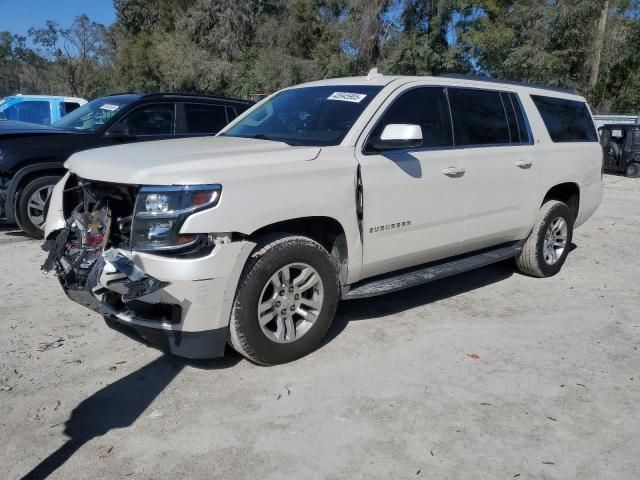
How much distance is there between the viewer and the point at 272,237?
3.71 m

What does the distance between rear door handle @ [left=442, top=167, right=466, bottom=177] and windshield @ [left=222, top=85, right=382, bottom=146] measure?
0.83 metres

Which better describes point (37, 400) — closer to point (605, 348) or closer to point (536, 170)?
point (605, 348)

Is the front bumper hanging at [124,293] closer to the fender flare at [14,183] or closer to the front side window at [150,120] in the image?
the fender flare at [14,183]

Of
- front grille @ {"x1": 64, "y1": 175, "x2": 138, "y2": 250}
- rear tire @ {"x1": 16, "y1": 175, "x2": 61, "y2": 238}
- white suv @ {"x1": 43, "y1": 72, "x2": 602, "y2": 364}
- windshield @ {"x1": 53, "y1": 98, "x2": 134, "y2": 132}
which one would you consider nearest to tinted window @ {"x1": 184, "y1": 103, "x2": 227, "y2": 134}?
windshield @ {"x1": 53, "y1": 98, "x2": 134, "y2": 132}

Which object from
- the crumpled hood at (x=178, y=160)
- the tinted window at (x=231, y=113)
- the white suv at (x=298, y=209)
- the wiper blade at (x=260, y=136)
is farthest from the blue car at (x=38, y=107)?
the crumpled hood at (x=178, y=160)

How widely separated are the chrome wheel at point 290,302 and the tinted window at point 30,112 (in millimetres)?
11448

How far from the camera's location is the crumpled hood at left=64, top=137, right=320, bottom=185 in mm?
3342

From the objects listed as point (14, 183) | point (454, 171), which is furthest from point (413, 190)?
point (14, 183)

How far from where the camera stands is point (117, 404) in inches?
135

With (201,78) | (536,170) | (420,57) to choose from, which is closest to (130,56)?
(201,78)

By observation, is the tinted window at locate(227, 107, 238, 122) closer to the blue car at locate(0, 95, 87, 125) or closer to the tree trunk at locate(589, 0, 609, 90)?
the blue car at locate(0, 95, 87, 125)

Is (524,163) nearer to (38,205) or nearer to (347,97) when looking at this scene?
(347,97)

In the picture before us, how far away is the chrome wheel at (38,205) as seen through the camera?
6926 mm

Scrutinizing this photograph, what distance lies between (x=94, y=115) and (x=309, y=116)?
14.0 feet
